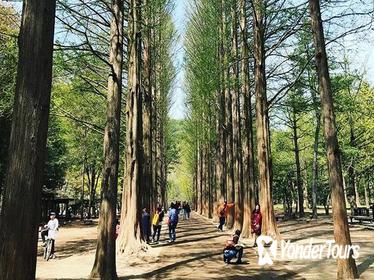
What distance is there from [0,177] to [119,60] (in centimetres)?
2429

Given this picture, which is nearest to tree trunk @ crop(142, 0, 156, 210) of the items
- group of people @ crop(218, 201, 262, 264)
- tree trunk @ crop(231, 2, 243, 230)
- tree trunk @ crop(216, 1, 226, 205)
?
tree trunk @ crop(231, 2, 243, 230)

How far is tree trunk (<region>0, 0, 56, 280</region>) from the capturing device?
3.78 metres

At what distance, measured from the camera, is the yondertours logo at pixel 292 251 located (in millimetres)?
12030

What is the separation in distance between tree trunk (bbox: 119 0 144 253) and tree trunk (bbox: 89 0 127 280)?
2.11 meters

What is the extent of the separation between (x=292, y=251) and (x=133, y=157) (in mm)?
6609

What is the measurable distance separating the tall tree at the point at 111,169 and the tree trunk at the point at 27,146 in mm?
5581

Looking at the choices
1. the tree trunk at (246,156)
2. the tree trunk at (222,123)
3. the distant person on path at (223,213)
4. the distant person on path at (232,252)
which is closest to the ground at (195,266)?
the distant person on path at (232,252)

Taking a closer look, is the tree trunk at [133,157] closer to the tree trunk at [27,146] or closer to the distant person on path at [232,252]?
Result: the distant person on path at [232,252]

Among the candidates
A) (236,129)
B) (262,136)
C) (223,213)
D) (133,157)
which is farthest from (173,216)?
(236,129)

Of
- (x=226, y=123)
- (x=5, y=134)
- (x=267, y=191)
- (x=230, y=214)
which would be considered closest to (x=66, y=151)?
(x=5, y=134)

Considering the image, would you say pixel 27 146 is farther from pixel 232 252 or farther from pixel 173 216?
pixel 173 216

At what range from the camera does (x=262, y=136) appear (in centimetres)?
1642

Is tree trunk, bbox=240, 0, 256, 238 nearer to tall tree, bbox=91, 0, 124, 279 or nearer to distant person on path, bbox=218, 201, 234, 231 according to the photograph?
distant person on path, bbox=218, 201, 234, 231

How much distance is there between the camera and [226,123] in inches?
1082
